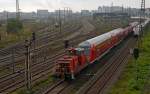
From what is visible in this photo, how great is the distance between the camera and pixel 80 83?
35250 millimetres

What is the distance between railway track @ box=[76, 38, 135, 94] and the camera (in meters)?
32.2

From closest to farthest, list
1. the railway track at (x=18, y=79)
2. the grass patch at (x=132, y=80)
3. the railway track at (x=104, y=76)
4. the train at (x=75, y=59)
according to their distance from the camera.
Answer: the grass patch at (x=132, y=80), the railway track at (x=104, y=76), the railway track at (x=18, y=79), the train at (x=75, y=59)

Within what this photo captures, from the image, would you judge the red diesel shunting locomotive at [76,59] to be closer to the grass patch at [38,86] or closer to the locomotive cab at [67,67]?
the locomotive cab at [67,67]

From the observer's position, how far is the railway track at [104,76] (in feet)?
106

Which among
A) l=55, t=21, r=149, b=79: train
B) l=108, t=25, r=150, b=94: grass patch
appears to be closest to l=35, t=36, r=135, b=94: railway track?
l=55, t=21, r=149, b=79: train

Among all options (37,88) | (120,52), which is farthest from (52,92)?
(120,52)

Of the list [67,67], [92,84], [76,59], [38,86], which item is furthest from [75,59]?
[38,86]

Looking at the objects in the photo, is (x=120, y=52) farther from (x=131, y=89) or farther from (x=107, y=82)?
(x=131, y=89)

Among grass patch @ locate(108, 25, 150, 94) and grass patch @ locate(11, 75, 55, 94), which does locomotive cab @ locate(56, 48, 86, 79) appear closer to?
grass patch @ locate(11, 75, 55, 94)

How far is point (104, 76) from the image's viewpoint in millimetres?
39094

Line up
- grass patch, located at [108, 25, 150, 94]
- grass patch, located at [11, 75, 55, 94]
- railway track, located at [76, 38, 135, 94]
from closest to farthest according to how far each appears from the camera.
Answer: grass patch, located at [11, 75, 55, 94] → grass patch, located at [108, 25, 150, 94] → railway track, located at [76, 38, 135, 94]

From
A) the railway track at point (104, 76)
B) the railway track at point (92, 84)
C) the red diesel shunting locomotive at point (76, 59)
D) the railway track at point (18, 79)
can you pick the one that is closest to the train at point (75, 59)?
the red diesel shunting locomotive at point (76, 59)

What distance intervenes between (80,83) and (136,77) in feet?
19.5

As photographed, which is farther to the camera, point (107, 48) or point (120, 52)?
point (120, 52)
